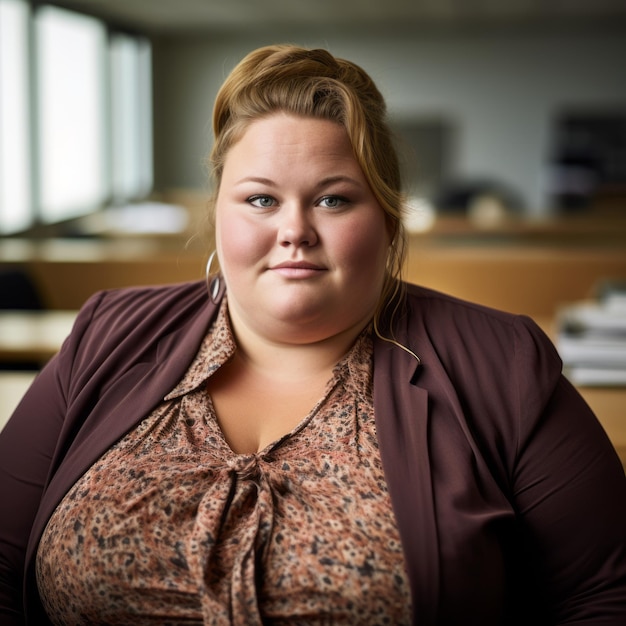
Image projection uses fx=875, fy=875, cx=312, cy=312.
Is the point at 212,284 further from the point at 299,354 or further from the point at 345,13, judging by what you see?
the point at 345,13

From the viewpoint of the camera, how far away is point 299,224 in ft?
4.11

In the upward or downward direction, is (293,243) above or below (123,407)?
above

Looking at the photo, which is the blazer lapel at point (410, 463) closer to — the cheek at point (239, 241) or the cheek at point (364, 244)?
the cheek at point (364, 244)

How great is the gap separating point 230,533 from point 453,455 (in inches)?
12.8

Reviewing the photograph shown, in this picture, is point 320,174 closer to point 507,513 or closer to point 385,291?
point 385,291

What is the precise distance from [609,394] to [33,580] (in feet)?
4.27

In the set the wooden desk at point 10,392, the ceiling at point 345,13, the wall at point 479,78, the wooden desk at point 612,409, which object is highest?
the ceiling at point 345,13

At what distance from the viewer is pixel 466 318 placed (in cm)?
138

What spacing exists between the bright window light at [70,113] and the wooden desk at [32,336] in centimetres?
516

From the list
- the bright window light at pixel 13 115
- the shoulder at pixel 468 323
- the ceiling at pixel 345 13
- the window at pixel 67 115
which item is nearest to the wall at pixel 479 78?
the ceiling at pixel 345 13

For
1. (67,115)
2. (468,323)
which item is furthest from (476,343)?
(67,115)

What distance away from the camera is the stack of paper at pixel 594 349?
2.05 meters

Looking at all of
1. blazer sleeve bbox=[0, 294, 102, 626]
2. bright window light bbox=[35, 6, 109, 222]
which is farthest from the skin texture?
bright window light bbox=[35, 6, 109, 222]

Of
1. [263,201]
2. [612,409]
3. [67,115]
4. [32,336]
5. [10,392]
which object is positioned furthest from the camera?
[67,115]
